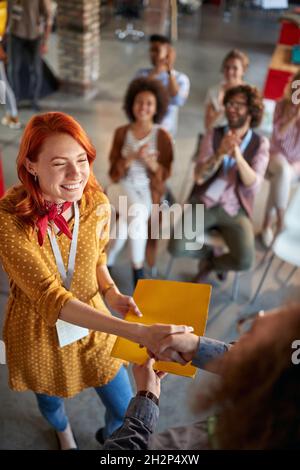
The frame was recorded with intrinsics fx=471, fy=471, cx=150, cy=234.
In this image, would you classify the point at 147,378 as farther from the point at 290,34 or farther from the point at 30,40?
the point at 30,40

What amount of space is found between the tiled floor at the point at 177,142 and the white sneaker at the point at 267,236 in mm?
82

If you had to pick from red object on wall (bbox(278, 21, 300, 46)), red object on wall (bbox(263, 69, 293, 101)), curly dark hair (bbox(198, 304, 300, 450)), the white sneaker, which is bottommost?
the white sneaker

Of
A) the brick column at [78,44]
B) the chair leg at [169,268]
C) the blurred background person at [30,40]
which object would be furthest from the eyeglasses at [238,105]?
the brick column at [78,44]

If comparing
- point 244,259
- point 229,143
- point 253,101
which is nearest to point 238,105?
point 253,101

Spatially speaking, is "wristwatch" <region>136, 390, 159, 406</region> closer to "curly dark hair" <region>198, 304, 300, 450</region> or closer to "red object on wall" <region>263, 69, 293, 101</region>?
"curly dark hair" <region>198, 304, 300, 450</region>

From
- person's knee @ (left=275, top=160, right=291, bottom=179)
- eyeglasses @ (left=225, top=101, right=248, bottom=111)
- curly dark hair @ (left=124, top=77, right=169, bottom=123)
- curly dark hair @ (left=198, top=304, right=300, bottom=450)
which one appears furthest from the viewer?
person's knee @ (left=275, top=160, right=291, bottom=179)

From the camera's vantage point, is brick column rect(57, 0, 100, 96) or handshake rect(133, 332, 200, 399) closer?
handshake rect(133, 332, 200, 399)

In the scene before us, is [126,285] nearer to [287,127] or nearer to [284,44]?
[287,127]

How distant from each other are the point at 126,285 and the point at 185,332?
1.46 metres

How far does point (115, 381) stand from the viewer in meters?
1.47

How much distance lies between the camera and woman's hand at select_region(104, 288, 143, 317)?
1180mm

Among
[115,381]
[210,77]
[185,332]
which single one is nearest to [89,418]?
[115,381]

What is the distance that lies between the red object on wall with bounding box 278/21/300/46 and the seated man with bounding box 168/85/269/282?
1886 millimetres

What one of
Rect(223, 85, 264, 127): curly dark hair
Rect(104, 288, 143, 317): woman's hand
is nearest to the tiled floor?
Rect(104, 288, 143, 317): woman's hand
